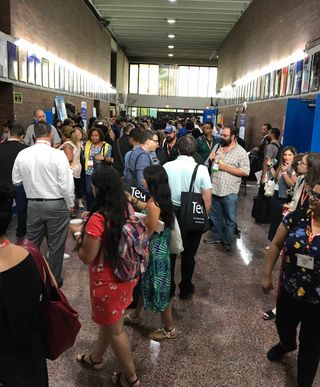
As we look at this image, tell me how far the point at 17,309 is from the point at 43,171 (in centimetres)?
213

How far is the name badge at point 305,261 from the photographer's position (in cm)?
214

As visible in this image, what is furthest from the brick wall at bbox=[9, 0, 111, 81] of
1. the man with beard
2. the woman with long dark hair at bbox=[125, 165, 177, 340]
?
the woman with long dark hair at bbox=[125, 165, 177, 340]

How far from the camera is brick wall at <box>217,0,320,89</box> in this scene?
7.75 metres

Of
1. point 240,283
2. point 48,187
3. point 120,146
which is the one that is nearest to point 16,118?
point 120,146

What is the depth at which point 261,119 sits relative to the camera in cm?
1095

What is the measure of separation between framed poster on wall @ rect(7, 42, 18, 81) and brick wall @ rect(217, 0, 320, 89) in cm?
611

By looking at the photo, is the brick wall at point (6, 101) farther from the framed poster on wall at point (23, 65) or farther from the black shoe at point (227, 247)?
the black shoe at point (227, 247)

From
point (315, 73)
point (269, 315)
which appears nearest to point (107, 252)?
point (269, 315)

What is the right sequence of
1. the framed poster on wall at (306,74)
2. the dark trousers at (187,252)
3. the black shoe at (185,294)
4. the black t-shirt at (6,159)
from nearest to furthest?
the dark trousers at (187,252) < the black shoe at (185,294) < the black t-shirt at (6,159) < the framed poster on wall at (306,74)

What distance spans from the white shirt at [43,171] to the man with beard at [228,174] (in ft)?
7.51

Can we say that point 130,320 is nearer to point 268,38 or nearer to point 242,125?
point 268,38

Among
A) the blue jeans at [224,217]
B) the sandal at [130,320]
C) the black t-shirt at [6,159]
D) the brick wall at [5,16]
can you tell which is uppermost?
the brick wall at [5,16]

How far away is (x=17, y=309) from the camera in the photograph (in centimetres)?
148

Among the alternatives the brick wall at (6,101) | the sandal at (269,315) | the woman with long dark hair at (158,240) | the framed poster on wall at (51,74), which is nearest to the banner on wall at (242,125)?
the framed poster on wall at (51,74)
